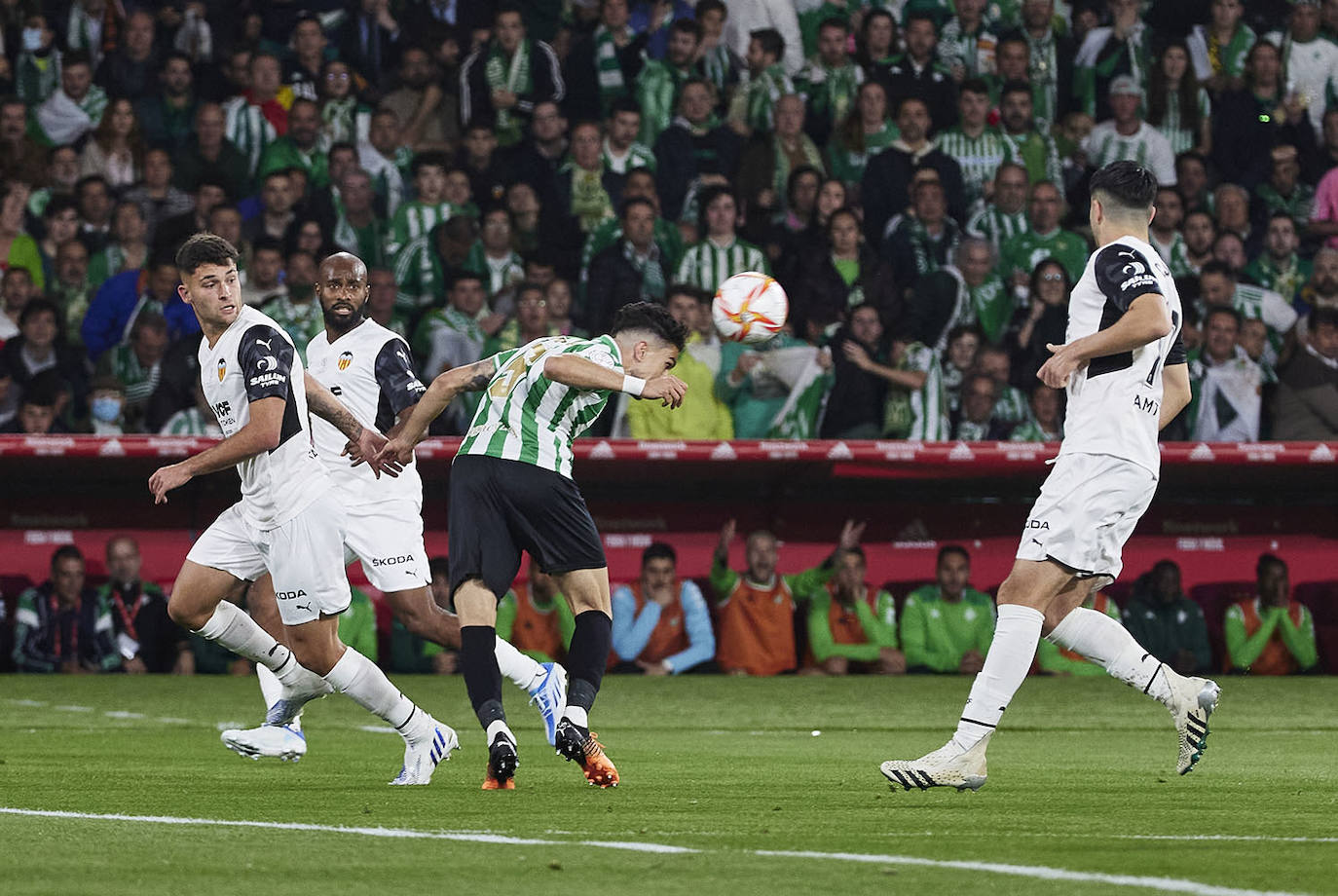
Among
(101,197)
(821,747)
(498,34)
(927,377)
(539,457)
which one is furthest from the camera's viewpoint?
(498,34)

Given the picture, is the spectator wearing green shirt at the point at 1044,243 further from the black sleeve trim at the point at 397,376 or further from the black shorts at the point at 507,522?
the black shorts at the point at 507,522

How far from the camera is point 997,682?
7.12m

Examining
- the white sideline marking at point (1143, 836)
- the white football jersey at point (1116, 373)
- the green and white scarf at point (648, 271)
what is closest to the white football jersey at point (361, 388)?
the white football jersey at point (1116, 373)

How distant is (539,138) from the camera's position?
1752 cm

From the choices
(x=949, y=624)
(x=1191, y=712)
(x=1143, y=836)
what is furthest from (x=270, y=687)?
(x=949, y=624)

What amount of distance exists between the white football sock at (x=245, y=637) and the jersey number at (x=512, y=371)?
178cm

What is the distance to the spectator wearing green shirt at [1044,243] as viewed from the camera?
55.0 ft

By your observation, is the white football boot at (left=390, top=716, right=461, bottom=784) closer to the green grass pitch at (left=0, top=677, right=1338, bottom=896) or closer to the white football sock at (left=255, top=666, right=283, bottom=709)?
the green grass pitch at (left=0, top=677, right=1338, bottom=896)

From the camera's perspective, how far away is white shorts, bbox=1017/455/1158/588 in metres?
7.17

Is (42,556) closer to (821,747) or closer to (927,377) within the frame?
(927,377)

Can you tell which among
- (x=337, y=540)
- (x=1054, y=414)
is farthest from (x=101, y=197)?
(x=337, y=540)

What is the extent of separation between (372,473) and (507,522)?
2.55 metres

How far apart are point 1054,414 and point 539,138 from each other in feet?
16.6

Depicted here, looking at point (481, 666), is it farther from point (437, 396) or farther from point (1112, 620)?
point (1112, 620)
